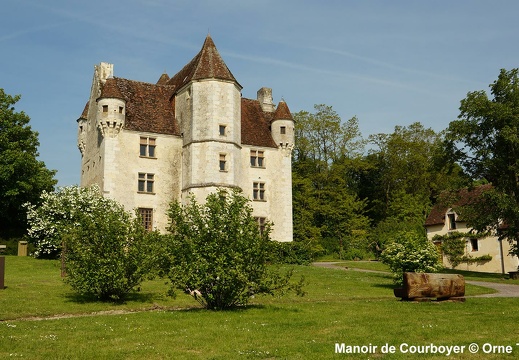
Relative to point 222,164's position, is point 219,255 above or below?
below

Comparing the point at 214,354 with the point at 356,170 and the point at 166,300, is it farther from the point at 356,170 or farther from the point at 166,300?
the point at 356,170

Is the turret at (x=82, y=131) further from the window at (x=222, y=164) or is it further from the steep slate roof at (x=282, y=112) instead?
the steep slate roof at (x=282, y=112)

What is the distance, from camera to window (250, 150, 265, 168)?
155 ft

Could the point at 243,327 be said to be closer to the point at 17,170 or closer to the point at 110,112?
the point at 110,112

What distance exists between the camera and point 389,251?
2467cm

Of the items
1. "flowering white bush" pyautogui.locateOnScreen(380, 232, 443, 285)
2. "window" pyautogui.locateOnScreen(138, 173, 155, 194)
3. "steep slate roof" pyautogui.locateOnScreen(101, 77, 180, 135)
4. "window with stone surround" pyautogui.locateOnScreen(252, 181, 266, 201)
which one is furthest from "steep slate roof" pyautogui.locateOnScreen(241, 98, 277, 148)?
"flowering white bush" pyautogui.locateOnScreen(380, 232, 443, 285)

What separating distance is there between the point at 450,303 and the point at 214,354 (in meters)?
11.0

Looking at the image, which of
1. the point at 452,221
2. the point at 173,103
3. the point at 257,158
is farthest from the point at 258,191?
the point at 452,221

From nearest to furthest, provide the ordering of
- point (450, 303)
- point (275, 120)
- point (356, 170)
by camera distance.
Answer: point (450, 303) → point (275, 120) → point (356, 170)

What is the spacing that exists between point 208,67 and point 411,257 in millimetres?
25962

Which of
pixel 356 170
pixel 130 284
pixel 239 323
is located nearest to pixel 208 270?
pixel 239 323

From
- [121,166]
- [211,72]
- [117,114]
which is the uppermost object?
[211,72]

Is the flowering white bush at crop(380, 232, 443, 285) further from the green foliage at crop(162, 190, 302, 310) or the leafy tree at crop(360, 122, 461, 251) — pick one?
the leafy tree at crop(360, 122, 461, 251)

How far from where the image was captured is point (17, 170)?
46.5 metres
